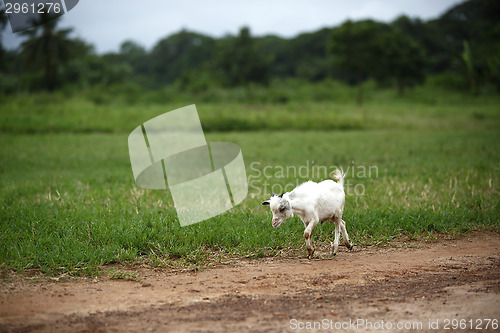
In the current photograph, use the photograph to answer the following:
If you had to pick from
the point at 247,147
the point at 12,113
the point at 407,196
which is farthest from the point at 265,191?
the point at 12,113

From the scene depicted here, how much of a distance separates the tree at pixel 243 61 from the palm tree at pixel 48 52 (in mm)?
13506

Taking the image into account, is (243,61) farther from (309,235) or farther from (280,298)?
(280,298)

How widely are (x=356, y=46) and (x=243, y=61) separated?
973 centimetres

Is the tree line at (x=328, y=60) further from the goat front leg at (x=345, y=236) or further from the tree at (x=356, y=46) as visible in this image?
the goat front leg at (x=345, y=236)

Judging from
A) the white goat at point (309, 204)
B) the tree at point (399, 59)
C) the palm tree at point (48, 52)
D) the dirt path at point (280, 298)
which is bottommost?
the dirt path at point (280, 298)

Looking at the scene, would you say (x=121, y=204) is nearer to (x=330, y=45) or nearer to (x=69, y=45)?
(x=330, y=45)

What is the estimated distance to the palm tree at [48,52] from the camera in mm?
37656

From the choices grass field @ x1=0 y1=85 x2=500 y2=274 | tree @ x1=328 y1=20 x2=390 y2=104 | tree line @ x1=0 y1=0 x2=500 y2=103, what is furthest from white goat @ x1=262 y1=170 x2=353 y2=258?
tree @ x1=328 y1=20 x2=390 y2=104

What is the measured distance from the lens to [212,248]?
7.45 meters

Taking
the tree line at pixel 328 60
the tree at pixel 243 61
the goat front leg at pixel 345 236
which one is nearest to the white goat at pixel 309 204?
the goat front leg at pixel 345 236

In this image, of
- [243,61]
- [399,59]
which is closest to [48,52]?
[243,61]

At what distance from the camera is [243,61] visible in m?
41.8

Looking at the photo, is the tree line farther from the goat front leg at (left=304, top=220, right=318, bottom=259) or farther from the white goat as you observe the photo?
the goat front leg at (left=304, top=220, right=318, bottom=259)

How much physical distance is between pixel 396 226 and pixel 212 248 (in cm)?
332
